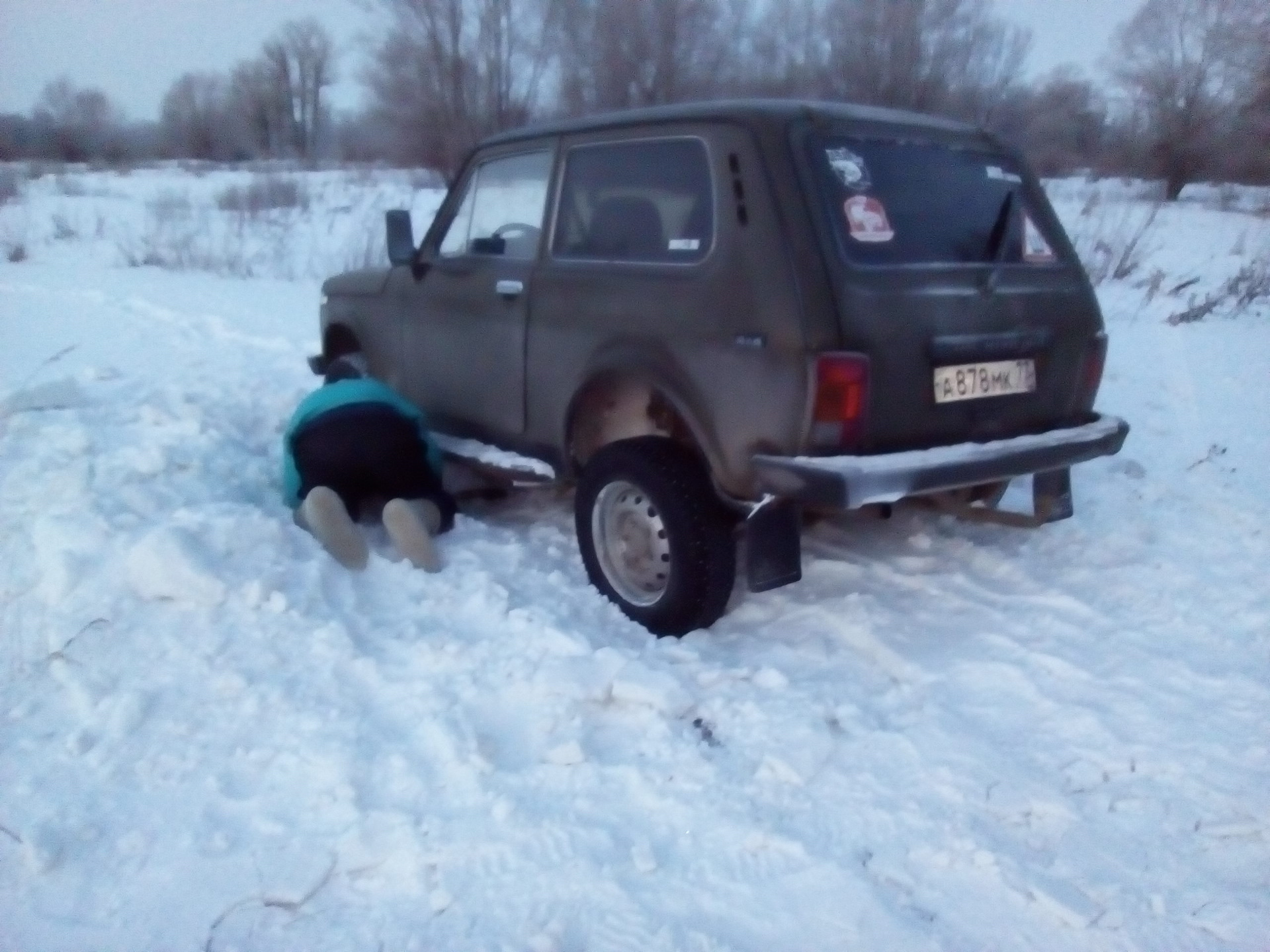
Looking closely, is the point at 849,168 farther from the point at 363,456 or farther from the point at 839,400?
the point at 363,456

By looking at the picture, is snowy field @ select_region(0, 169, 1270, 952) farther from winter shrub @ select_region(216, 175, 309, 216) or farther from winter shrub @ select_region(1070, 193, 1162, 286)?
winter shrub @ select_region(216, 175, 309, 216)

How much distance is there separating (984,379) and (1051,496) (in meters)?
1.00

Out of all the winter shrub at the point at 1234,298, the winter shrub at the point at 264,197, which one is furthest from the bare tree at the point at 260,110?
the winter shrub at the point at 1234,298

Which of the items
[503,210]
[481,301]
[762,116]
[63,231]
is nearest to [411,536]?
[481,301]

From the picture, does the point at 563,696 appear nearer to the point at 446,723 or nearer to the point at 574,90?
the point at 446,723

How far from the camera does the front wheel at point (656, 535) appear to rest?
11.4 ft

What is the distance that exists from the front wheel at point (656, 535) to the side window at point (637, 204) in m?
0.72

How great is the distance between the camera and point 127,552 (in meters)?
3.62

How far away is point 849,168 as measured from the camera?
3.38 meters

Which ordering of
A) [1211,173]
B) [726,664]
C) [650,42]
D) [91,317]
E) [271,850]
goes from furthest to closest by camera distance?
[1211,173] → [650,42] → [91,317] → [726,664] → [271,850]

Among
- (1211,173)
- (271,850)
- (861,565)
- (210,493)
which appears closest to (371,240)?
(210,493)

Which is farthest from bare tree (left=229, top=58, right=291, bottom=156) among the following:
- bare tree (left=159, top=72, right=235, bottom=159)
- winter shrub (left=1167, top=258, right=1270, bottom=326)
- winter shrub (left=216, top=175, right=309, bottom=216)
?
winter shrub (left=1167, top=258, right=1270, bottom=326)

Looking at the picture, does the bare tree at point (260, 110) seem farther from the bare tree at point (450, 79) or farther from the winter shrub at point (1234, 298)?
the winter shrub at point (1234, 298)

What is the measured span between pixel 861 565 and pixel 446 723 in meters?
1.91
